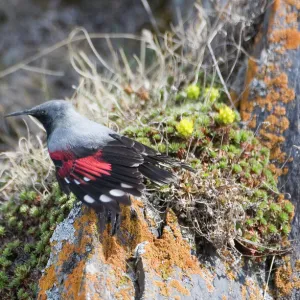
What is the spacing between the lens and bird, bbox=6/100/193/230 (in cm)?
313

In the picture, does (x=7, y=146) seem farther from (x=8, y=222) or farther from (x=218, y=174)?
(x=218, y=174)

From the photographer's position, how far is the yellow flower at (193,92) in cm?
445

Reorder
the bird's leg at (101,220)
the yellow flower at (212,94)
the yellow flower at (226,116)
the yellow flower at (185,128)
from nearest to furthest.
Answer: the bird's leg at (101,220), the yellow flower at (185,128), the yellow flower at (226,116), the yellow flower at (212,94)

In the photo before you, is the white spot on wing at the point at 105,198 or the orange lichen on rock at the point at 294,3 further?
the orange lichen on rock at the point at 294,3

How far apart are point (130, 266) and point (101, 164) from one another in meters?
0.70

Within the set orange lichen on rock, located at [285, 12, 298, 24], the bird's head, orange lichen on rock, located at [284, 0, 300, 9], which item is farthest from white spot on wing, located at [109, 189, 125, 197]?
orange lichen on rock, located at [284, 0, 300, 9]

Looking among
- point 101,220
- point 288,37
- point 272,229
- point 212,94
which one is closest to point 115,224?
point 101,220

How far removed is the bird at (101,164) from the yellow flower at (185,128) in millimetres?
316

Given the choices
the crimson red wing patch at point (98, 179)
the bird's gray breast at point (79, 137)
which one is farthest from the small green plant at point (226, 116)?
the crimson red wing patch at point (98, 179)

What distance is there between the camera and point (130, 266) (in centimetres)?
312

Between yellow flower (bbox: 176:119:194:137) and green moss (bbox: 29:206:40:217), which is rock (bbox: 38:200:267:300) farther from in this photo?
yellow flower (bbox: 176:119:194:137)

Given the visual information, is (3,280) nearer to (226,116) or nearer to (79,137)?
(79,137)

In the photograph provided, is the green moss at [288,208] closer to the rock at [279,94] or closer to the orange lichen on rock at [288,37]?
the rock at [279,94]

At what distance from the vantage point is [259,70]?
14.3ft
